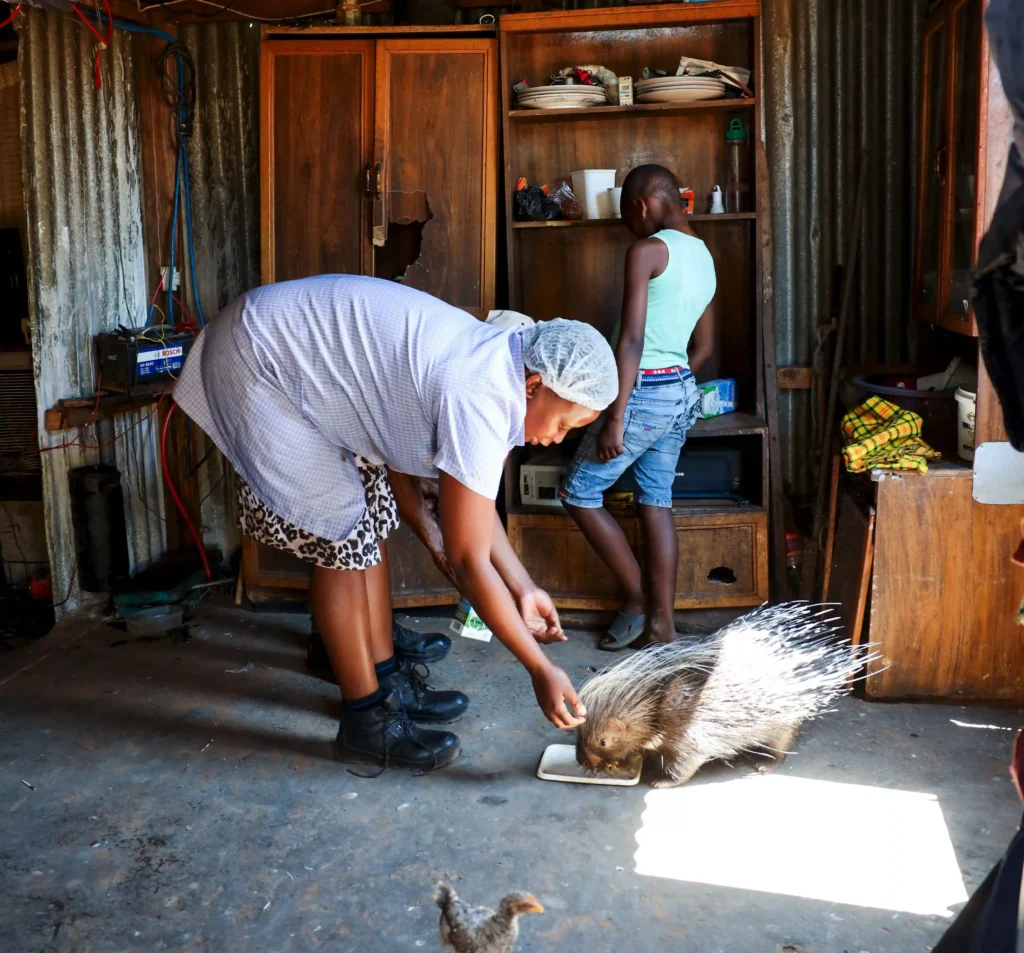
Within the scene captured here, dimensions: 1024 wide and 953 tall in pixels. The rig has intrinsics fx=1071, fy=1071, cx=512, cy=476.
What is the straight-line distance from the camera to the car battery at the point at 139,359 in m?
4.55

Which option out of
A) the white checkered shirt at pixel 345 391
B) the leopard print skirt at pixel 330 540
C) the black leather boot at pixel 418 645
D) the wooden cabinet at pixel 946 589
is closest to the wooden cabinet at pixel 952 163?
the wooden cabinet at pixel 946 589

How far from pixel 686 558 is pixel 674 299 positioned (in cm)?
105

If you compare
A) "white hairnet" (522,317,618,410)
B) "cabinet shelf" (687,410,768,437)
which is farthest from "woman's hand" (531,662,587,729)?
"cabinet shelf" (687,410,768,437)

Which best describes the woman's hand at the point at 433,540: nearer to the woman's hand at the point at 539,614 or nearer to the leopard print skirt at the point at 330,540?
the leopard print skirt at the point at 330,540

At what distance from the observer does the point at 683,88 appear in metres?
4.25

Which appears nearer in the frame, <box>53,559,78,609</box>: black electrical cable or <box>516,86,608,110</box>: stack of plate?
<box>516,86,608,110</box>: stack of plate

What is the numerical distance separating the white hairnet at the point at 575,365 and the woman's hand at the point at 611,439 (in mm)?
1433

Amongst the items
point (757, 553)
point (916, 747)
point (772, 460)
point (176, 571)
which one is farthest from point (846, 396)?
point (176, 571)

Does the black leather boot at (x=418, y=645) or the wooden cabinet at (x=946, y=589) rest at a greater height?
the wooden cabinet at (x=946, y=589)

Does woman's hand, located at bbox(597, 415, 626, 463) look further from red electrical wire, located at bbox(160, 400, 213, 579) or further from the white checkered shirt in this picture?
red electrical wire, located at bbox(160, 400, 213, 579)

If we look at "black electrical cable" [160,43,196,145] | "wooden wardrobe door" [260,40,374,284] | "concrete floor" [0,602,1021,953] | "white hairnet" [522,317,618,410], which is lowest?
"concrete floor" [0,602,1021,953]

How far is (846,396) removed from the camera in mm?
4594

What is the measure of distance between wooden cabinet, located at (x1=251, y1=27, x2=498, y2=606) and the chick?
2.47m

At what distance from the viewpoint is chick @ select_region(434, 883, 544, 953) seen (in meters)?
2.09
